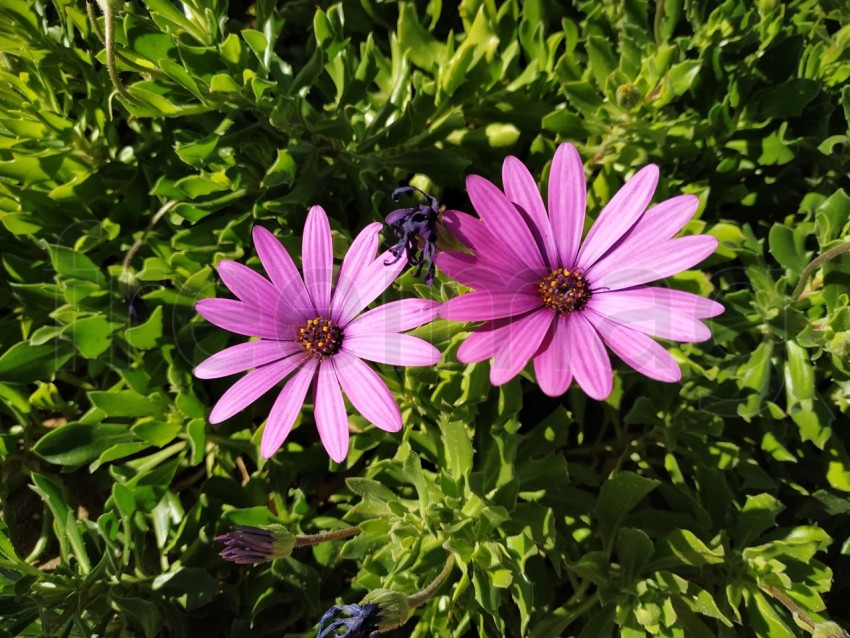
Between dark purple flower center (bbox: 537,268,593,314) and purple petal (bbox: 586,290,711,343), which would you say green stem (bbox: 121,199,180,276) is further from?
purple petal (bbox: 586,290,711,343)

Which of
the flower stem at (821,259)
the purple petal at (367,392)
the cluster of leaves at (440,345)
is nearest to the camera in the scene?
the purple petal at (367,392)

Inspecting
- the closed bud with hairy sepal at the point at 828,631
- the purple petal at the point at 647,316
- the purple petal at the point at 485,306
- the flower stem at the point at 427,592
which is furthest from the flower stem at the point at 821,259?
the flower stem at the point at 427,592

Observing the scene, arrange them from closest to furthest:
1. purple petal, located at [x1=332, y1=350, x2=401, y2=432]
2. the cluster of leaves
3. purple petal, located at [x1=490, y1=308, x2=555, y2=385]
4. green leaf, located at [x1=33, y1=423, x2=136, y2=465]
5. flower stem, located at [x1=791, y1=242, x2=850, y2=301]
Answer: purple petal, located at [x1=490, y1=308, x2=555, y2=385], purple petal, located at [x1=332, y1=350, x2=401, y2=432], flower stem, located at [x1=791, y1=242, x2=850, y2=301], the cluster of leaves, green leaf, located at [x1=33, y1=423, x2=136, y2=465]

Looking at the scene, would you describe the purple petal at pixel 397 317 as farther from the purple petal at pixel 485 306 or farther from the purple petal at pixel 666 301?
the purple petal at pixel 666 301

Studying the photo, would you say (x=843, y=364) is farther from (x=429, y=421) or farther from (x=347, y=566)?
(x=347, y=566)

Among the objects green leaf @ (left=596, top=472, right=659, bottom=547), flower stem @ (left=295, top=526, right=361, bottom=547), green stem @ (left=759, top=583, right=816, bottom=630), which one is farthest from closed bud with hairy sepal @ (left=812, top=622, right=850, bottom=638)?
flower stem @ (left=295, top=526, right=361, bottom=547)

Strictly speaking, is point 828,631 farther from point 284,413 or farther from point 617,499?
point 284,413
